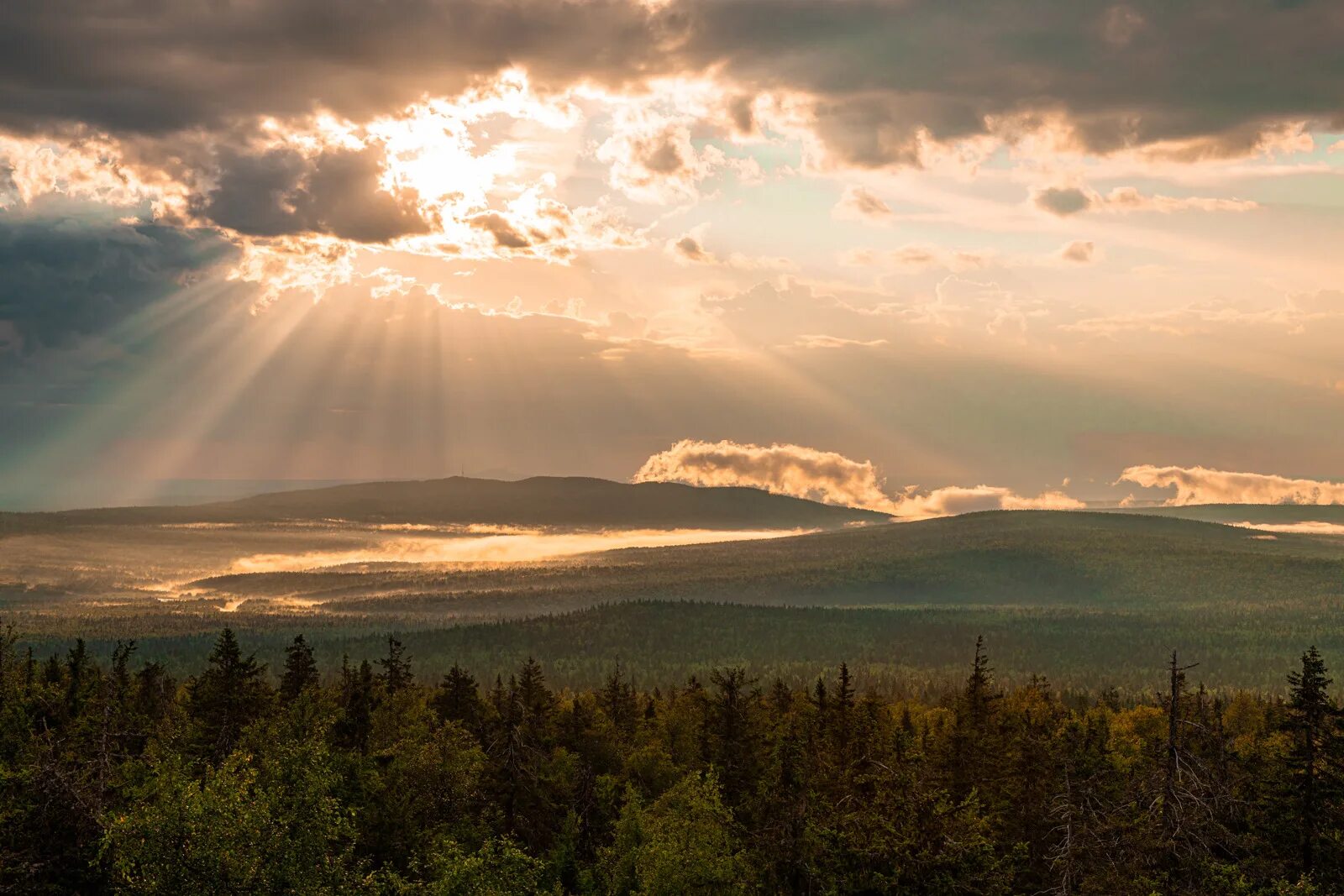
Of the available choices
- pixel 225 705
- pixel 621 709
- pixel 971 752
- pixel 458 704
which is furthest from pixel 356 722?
pixel 971 752

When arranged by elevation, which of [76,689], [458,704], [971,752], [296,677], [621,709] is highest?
[76,689]

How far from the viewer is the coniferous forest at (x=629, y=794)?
37969 mm

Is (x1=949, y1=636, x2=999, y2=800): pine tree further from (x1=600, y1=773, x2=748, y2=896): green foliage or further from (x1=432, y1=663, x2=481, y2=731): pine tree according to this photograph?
(x1=432, y1=663, x2=481, y2=731): pine tree

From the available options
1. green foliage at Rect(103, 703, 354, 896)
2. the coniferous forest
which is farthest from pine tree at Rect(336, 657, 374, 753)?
green foliage at Rect(103, 703, 354, 896)

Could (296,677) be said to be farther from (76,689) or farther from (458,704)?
(76,689)

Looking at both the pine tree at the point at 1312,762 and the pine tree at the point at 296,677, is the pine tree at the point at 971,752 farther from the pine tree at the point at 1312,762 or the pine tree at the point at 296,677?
the pine tree at the point at 296,677

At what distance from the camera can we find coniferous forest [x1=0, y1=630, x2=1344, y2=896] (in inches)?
1495

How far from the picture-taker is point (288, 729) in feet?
229

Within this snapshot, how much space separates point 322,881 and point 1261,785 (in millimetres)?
49083

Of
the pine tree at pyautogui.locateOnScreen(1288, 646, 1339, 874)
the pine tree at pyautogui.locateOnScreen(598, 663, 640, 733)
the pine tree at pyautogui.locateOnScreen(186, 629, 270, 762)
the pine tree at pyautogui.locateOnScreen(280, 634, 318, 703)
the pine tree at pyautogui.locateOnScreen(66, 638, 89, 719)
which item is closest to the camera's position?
the pine tree at pyautogui.locateOnScreen(1288, 646, 1339, 874)

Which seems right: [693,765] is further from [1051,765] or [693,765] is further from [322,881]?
[322,881]

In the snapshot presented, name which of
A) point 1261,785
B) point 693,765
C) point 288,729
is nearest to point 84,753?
point 288,729

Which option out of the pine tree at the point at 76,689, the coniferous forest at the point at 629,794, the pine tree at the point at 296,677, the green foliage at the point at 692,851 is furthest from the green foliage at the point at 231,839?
the pine tree at the point at 296,677

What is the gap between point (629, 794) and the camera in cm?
7300
